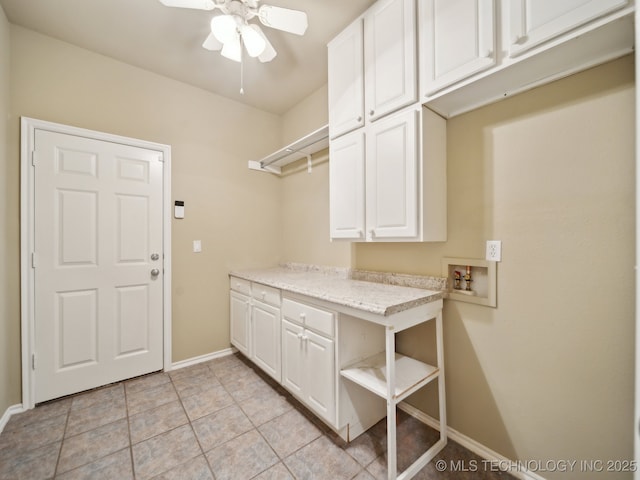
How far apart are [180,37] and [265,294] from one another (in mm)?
2084

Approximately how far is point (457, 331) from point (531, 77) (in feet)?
4.52

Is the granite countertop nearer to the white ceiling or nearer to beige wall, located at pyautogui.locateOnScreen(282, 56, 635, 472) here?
beige wall, located at pyautogui.locateOnScreen(282, 56, 635, 472)

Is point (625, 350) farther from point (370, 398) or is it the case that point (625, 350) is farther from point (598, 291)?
point (370, 398)

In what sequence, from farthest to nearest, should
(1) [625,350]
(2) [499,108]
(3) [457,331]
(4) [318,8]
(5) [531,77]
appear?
(4) [318,8]
(3) [457,331]
(2) [499,108]
(5) [531,77]
(1) [625,350]

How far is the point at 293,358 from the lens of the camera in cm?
181

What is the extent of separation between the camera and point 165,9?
68.2 inches

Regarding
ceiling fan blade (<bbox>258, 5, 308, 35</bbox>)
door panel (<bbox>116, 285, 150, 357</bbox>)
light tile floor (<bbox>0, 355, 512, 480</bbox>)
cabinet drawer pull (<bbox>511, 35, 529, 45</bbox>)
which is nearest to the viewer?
cabinet drawer pull (<bbox>511, 35, 529, 45</bbox>)

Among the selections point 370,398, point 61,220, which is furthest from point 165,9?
point 370,398

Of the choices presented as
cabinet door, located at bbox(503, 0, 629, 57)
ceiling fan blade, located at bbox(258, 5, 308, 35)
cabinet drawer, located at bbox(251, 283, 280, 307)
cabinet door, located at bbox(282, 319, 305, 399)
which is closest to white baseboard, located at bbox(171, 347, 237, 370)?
cabinet drawer, located at bbox(251, 283, 280, 307)

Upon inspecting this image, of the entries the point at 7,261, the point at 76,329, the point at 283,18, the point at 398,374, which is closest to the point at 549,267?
the point at 398,374

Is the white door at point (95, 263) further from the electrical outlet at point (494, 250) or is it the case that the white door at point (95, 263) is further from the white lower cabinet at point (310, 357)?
the electrical outlet at point (494, 250)

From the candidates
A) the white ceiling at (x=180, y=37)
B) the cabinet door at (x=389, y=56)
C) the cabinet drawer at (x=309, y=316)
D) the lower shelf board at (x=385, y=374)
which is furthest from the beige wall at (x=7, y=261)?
the cabinet door at (x=389, y=56)

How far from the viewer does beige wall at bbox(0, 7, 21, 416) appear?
1736mm

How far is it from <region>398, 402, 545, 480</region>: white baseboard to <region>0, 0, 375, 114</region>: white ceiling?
2.74 m
